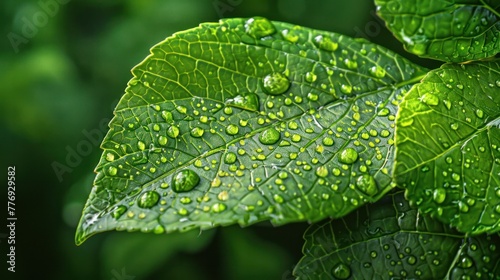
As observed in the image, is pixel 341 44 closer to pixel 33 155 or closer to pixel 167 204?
pixel 167 204

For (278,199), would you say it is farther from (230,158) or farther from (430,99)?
(430,99)

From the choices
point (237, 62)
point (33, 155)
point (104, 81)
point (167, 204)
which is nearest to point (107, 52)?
point (104, 81)

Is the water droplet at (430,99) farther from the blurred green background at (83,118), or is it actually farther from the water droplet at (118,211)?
the blurred green background at (83,118)

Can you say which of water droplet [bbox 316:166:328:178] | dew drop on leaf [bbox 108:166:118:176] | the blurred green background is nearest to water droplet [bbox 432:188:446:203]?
water droplet [bbox 316:166:328:178]
